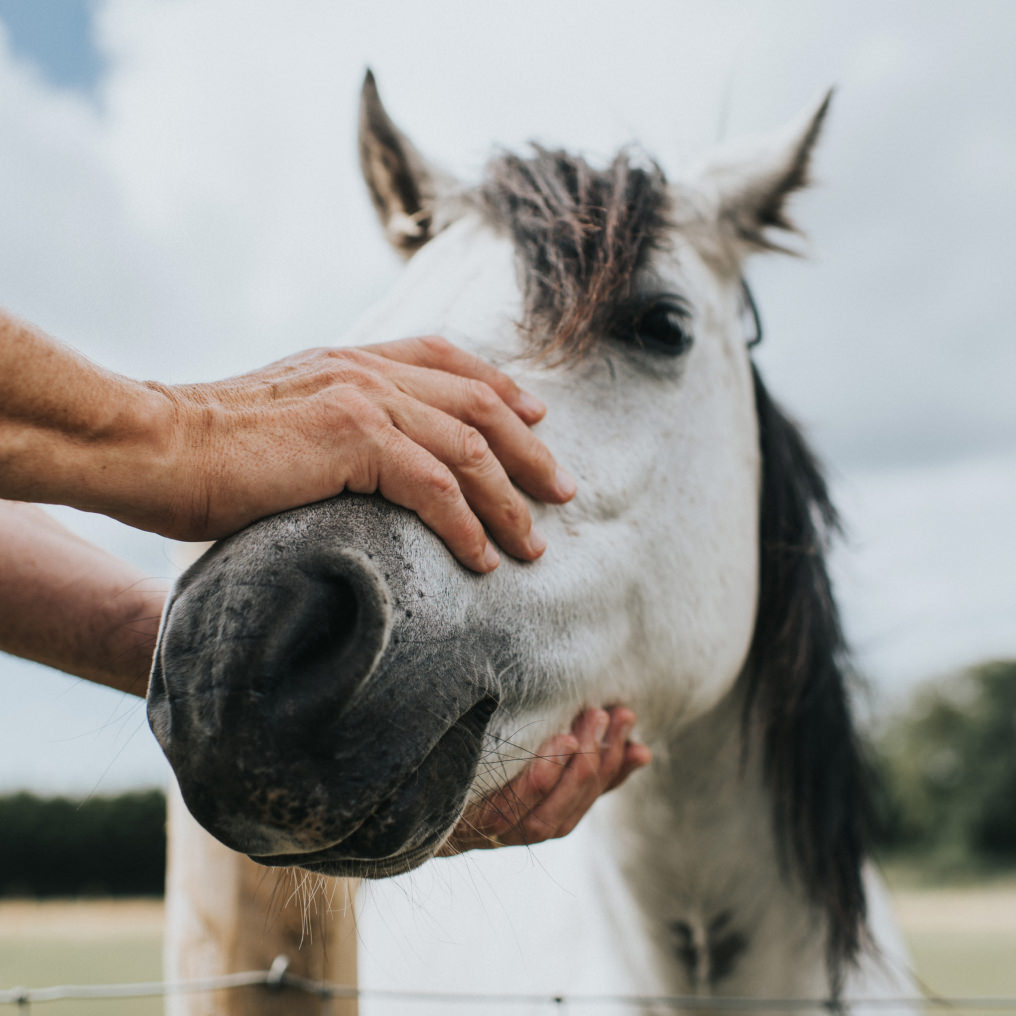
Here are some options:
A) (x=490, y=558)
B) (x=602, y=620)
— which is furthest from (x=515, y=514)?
(x=602, y=620)

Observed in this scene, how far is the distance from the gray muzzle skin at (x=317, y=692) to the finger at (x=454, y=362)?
0.28 m

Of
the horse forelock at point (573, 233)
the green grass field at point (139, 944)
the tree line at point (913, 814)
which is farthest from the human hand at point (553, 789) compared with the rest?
the tree line at point (913, 814)

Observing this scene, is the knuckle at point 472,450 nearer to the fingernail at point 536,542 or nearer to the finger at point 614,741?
the fingernail at point 536,542

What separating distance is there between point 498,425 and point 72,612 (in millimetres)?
834

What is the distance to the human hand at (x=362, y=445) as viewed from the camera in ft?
3.28

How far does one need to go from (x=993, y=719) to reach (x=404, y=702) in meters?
35.7

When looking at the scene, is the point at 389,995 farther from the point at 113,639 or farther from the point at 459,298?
the point at 459,298

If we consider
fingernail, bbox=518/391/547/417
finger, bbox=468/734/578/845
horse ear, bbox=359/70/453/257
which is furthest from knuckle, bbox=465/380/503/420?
horse ear, bbox=359/70/453/257

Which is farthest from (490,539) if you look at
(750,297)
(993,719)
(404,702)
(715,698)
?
(993,719)

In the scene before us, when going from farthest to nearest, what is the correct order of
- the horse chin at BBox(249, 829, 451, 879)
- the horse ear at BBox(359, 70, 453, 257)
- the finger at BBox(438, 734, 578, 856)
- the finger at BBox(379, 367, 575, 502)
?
the horse ear at BBox(359, 70, 453, 257)
the finger at BBox(438, 734, 578, 856)
the finger at BBox(379, 367, 575, 502)
the horse chin at BBox(249, 829, 451, 879)

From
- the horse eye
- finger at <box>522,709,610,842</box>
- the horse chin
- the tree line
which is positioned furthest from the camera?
the tree line

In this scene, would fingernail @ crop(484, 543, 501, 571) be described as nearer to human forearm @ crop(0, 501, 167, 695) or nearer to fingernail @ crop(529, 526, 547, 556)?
fingernail @ crop(529, 526, 547, 556)

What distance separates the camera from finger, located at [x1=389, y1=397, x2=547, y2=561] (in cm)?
110

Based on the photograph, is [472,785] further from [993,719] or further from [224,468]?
[993,719]
